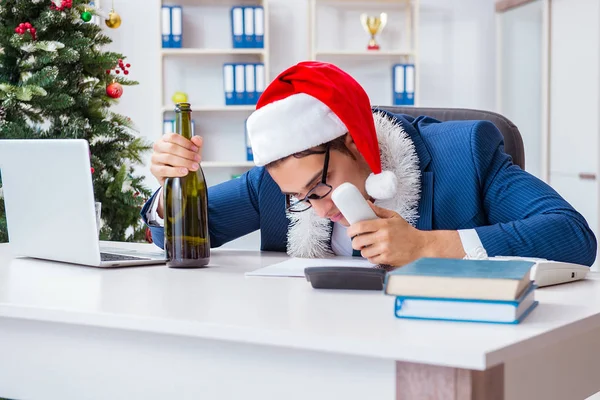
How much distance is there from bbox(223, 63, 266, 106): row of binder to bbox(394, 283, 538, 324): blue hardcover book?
390cm

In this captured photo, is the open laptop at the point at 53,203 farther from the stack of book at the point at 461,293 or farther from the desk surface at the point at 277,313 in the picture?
the stack of book at the point at 461,293

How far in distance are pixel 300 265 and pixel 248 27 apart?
11.5 feet

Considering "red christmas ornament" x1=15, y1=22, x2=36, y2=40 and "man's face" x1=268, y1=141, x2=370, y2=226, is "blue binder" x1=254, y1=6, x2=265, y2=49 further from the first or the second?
"man's face" x1=268, y1=141, x2=370, y2=226

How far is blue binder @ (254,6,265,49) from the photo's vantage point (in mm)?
4676

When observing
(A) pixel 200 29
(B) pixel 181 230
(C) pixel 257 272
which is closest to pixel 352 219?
(C) pixel 257 272

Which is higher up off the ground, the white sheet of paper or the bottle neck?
the bottle neck

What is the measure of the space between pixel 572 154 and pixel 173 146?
342cm

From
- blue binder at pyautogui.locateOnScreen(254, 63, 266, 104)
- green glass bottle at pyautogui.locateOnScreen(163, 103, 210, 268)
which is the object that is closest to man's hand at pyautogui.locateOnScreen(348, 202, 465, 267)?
green glass bottle at pyautogui.locateOnScreen(163, 103, 210, 268)

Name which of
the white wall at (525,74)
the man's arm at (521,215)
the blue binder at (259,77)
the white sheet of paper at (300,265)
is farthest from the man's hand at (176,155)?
the white wall at (525,74)

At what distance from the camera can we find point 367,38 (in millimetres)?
5086

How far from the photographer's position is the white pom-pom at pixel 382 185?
142 centimetres

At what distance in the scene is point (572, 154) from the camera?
4.33m

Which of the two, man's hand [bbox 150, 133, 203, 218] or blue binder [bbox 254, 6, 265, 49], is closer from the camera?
man's hand [bbox 150, 133, 203, 218]

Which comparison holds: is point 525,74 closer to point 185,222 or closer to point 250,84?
point 250,84
